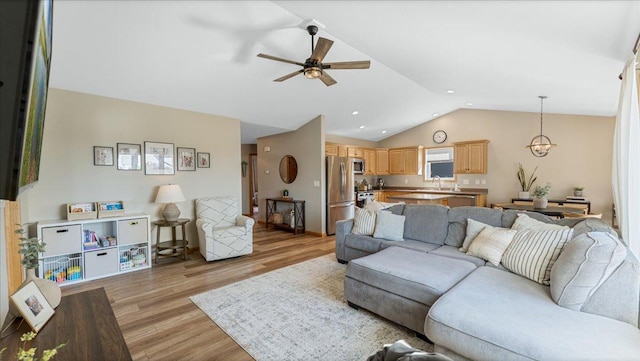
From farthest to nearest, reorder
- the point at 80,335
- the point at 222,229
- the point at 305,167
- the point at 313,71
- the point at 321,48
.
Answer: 1. the point at 305,167
2. the point at 222,229
3. the point at 313,71
4. the point at 321,48
5. the point at 80,335

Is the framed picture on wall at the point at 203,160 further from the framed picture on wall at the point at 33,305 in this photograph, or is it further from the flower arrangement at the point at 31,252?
the framed picture on wall at the point at 33,305

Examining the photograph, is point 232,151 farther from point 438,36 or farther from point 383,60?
point 438,36

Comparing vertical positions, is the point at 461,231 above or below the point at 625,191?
below

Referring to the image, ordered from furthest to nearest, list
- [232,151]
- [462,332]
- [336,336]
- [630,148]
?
[232,151], [336,336], [630,148], [462,332]

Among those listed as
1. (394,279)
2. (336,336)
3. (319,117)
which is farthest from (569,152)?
(336,336)

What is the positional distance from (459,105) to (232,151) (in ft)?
17.6

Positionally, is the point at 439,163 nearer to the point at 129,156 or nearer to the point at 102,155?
the point at 129,156

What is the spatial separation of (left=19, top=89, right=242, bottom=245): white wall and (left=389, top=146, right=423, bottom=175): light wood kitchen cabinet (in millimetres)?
5019

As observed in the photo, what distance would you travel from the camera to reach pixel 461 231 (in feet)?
11.3

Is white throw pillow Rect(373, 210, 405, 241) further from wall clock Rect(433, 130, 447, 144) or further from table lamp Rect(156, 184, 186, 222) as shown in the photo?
wall clock Rect(433, 130, 447, 144)

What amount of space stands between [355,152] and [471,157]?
2932 millimetres

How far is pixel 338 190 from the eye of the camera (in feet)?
20.5

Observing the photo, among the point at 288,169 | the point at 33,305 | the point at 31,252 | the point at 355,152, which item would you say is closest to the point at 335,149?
the point at 355,152

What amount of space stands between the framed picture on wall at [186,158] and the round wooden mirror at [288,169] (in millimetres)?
2402
